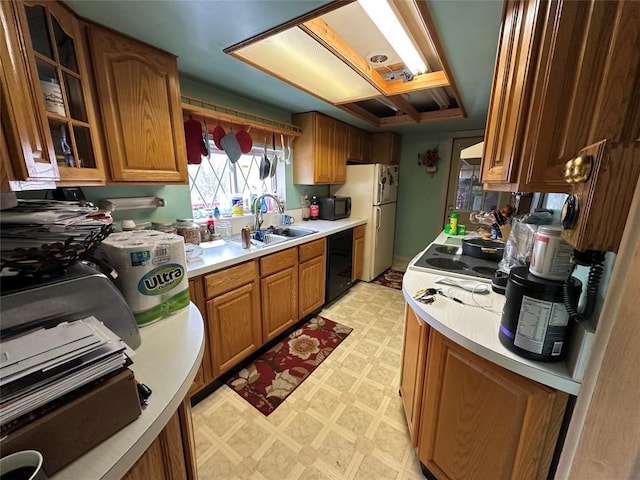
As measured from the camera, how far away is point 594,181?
19.8 inches

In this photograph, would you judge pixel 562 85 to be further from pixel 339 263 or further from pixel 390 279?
pixel 390 279

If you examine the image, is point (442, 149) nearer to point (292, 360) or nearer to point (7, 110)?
point (292, 360)

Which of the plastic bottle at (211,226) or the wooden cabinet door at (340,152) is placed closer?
the plastic bottle at (211,226)

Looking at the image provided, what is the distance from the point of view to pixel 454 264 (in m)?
1.58

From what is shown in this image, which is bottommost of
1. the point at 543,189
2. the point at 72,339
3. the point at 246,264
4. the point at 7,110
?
the point at 246,264

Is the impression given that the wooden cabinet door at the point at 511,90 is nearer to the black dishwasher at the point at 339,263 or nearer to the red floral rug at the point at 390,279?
the black dishwasher at the point at 339,263

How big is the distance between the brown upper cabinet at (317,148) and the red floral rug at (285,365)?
158 cm

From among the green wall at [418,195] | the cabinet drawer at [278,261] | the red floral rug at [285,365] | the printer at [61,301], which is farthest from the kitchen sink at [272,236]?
the green wall at [418,195]

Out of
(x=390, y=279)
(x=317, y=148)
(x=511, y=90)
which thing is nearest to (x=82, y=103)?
(x=511, y=90)

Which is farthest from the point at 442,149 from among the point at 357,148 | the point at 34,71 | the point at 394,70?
the point at 34,71

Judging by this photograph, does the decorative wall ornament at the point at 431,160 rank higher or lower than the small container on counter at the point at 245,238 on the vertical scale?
higher

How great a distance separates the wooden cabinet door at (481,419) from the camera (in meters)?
0.77

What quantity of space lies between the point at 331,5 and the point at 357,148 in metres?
2.44

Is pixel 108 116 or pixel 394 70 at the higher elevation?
pixel 394 70
